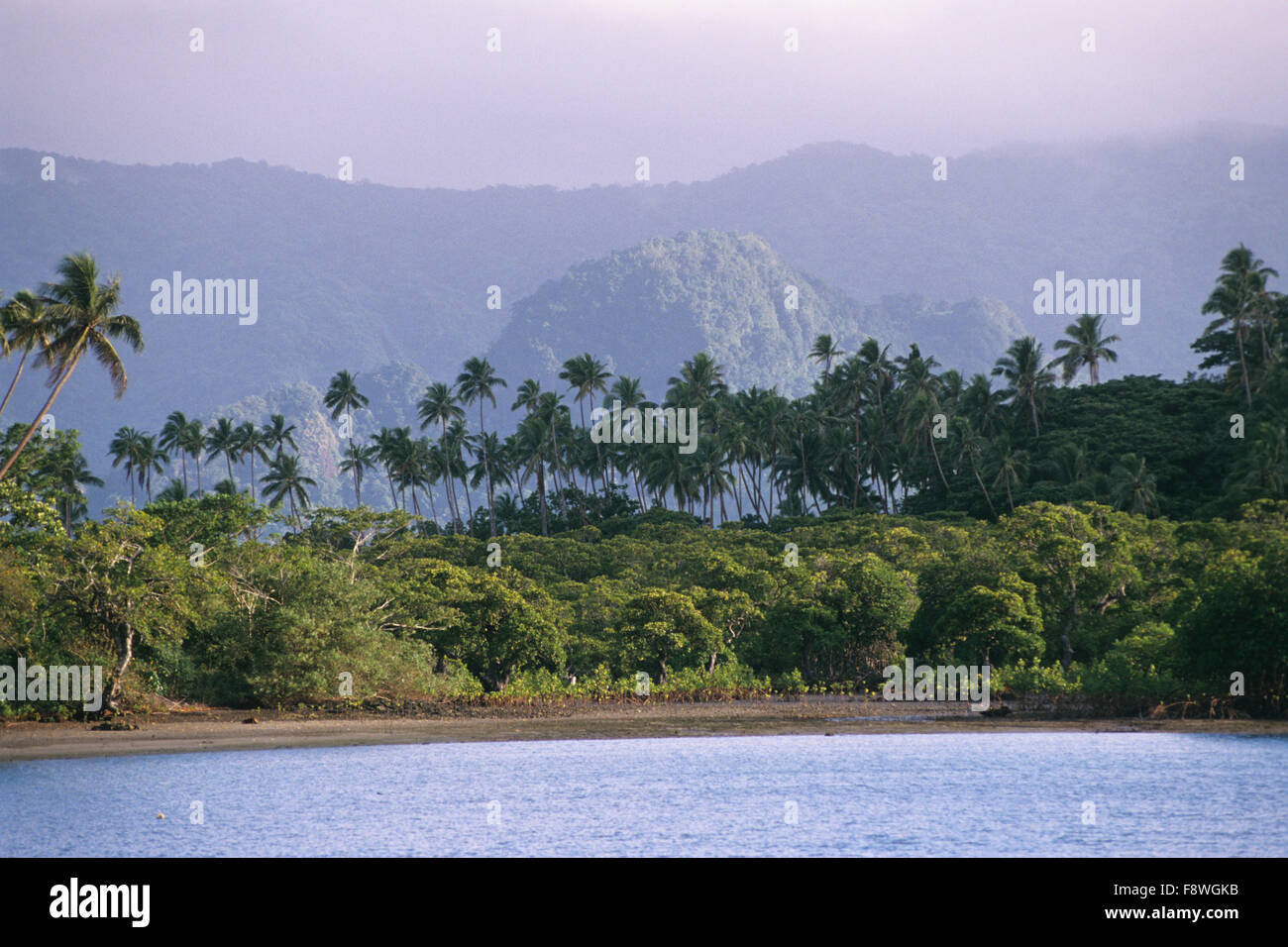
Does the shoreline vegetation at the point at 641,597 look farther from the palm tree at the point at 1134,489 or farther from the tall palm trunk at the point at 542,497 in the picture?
the tall palm trunk at the point at 542,497

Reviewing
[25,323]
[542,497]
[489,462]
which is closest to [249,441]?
[489,462]

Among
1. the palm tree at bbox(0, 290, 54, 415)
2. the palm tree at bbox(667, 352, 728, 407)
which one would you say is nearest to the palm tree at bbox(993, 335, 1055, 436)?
the palm tree at bbox(667, 352, 728, 407)

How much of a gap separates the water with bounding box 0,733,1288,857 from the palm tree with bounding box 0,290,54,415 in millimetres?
15753

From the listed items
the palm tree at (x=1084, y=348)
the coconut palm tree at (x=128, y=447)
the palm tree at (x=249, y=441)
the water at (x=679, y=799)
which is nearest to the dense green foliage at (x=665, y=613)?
the water at (x=679, y=799)

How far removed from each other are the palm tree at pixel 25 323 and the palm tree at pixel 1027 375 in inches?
2654

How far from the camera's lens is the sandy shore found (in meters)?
33.4

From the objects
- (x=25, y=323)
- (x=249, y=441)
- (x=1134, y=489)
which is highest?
(x=249, y=441)

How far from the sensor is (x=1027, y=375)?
89375 mm

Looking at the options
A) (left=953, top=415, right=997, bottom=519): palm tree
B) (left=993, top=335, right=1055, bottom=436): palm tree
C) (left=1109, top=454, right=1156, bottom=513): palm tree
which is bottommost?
(left=1109, top=454, right=1156, bottom=513): palm tree

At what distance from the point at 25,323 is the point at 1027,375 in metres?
70.3

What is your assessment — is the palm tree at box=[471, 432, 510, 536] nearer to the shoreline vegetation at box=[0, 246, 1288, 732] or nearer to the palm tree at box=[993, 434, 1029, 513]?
the shoreline vegetation at box=[0, 246, 1288, 732]

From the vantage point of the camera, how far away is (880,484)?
98.3 meters

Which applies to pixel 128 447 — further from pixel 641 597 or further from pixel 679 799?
pixel 679 799
